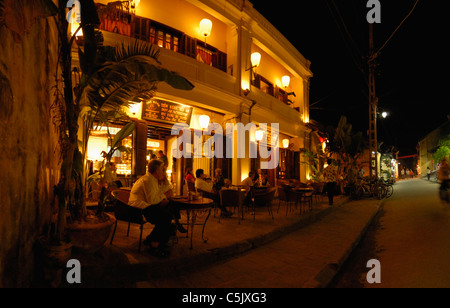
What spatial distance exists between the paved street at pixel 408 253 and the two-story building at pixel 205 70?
226 inches

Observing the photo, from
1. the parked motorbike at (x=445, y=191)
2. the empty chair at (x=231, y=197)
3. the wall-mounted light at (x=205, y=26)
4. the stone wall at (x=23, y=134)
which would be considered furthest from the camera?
the parked motorbike at (x=445, y=191)

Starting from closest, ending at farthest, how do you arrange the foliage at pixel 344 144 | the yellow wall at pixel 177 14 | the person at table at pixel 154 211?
1. the person at table at pixel 154 211
2. the yellow wall at pixel 177 14
3. the foliage at pixel 344 144

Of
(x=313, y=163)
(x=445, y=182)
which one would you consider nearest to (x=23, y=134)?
(x=445, y=182)

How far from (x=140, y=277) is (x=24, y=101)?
2.81 metres

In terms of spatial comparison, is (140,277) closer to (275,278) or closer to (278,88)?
(275,278)

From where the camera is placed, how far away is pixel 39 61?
3.21 meters

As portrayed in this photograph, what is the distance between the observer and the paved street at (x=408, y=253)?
3.66m

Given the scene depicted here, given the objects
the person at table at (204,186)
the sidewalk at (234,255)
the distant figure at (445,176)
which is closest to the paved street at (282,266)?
the sidewalk at (234,255)

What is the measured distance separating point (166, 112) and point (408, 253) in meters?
7.73

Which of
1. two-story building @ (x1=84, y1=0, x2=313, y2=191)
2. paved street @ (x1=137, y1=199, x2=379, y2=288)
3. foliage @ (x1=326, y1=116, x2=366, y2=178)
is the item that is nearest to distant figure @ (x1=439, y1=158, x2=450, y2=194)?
foliage @ (x1=326, y1=116, x2=366, y2=178)

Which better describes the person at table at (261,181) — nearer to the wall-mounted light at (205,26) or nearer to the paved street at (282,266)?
the paved street at (282,266)

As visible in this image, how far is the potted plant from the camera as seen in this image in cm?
318

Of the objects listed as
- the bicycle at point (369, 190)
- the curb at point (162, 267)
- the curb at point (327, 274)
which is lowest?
the curb at point (327, 274)

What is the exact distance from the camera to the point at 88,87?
12.3ft
